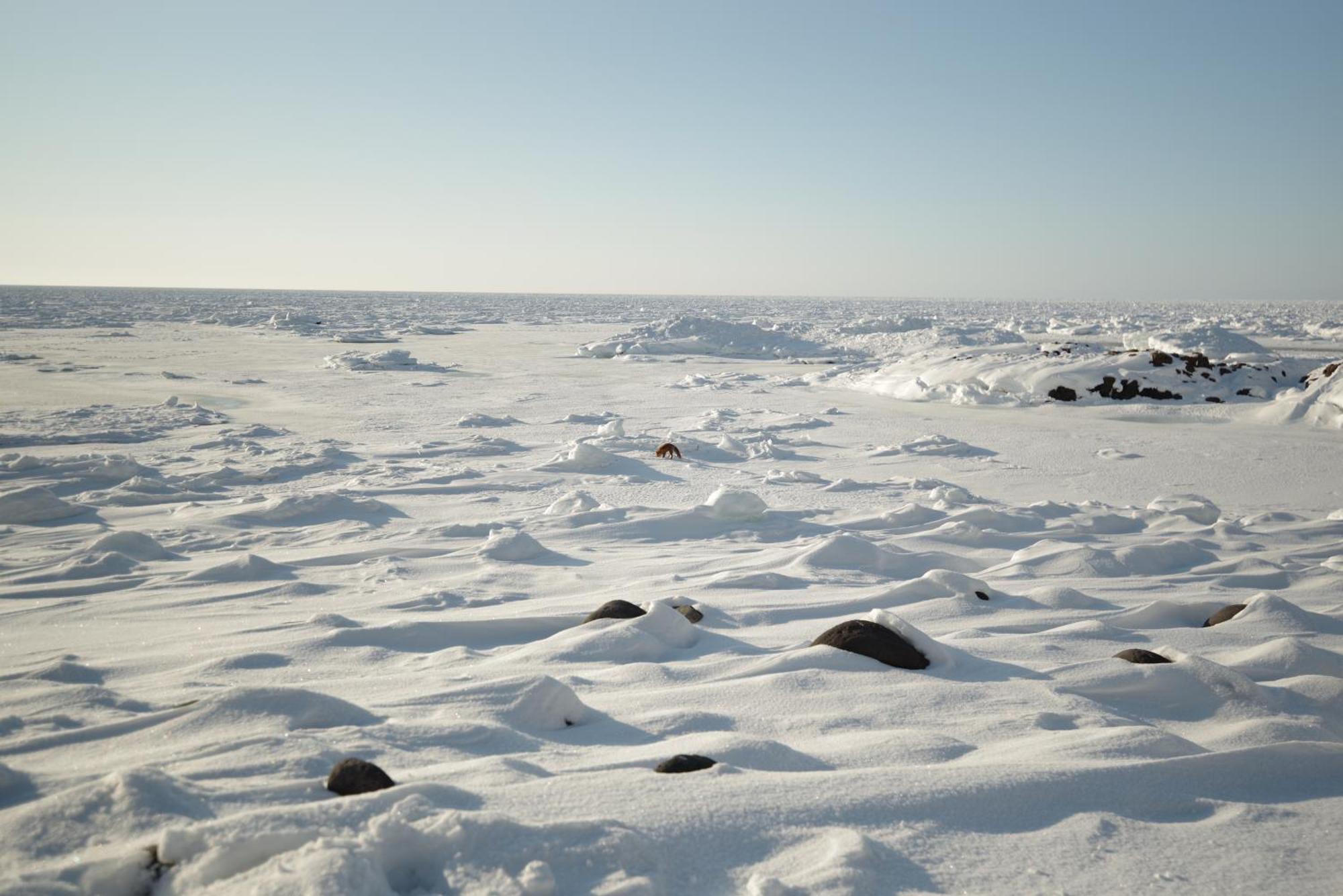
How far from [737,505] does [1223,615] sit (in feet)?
9.47

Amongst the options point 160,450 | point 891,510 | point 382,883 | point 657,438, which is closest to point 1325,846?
point 382,883

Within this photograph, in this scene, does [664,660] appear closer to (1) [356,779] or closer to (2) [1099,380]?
(1) [356,779]

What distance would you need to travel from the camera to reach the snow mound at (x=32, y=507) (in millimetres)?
5344

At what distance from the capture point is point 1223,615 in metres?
3.55

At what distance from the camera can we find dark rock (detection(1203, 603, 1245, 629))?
3.53m

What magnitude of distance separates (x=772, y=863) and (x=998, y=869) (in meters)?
0.48

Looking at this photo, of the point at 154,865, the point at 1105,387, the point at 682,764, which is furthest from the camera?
the point at 1105,387

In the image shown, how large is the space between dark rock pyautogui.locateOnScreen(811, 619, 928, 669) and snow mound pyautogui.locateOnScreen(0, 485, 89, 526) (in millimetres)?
5449

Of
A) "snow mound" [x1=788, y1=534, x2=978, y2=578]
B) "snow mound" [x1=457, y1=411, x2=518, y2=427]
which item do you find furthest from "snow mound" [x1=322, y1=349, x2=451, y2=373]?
"snow mound" [x1=788, y1=534, x2=978, y2=578]

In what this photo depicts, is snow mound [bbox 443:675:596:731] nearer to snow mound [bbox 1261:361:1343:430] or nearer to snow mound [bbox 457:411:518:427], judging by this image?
snow mound [bbox 457:411:518:427]

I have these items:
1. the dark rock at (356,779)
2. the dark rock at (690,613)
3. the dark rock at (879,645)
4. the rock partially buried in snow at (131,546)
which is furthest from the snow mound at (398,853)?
the rock partially buried in snow at (131,546)

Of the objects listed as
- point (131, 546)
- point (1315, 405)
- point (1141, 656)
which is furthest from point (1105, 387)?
point (131, 546)

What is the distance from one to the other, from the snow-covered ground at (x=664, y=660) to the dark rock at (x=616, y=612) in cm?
7

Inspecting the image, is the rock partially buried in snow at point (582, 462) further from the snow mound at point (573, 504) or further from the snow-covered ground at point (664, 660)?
the snow mound at point (573, 504)
